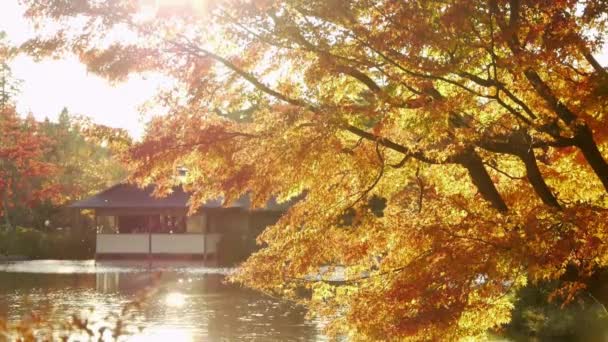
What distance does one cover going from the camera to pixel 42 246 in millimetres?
52375

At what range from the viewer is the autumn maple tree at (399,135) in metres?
9.38

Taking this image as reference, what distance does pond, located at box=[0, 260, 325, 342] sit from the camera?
1836cm

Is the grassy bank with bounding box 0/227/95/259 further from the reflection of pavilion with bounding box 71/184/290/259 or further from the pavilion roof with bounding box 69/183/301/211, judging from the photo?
the pavilion roof with bounding box 69/183/301/211

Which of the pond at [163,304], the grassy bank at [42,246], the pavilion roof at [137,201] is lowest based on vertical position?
the pond at [163,304]

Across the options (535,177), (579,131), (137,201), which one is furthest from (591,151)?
(137,201)

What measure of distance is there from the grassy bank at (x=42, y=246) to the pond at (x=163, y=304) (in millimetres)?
10551

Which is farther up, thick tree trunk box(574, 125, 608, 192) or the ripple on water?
thick tree trunk box(574, 125, 608, 192)

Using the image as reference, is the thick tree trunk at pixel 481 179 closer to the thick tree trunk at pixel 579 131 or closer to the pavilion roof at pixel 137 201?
the thick tree trunk at pixel 579 131

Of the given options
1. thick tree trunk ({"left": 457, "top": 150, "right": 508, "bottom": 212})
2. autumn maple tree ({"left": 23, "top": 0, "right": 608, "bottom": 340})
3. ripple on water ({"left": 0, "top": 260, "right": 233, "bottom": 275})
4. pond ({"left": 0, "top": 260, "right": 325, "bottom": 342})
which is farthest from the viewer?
ripple on water ({"left": 0, "top": 260, "right": 233, "bottom": 275})

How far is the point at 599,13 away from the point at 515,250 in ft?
8.76

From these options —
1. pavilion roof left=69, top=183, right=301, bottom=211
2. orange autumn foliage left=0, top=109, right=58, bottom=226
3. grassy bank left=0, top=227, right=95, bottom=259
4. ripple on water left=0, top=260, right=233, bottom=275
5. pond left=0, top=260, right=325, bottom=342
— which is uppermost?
orange autumn foliage left=0, top=109, right=58, bottom=226

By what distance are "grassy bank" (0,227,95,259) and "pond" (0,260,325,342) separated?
10.6 metres

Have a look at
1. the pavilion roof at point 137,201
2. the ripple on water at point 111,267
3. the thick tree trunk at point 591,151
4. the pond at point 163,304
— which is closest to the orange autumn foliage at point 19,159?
the pavilion roof at point 137,201

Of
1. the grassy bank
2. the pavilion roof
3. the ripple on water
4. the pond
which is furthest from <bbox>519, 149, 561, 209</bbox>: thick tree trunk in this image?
the grassy bank
